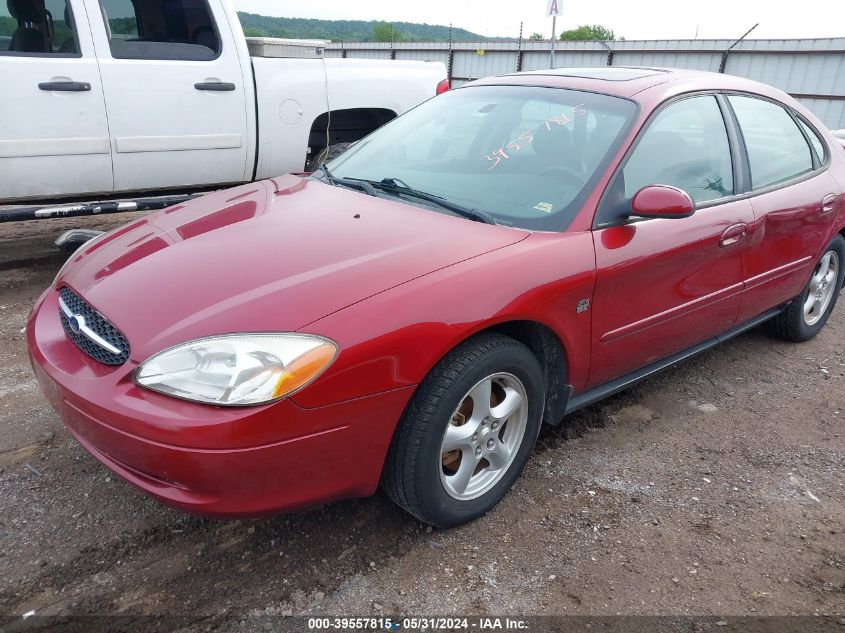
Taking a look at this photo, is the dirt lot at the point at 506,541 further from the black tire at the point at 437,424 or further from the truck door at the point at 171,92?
the truck door at the point at 171,92

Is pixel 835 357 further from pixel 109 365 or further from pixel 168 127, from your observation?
pixel 168 127

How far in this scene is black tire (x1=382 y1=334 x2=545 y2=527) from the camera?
221cm

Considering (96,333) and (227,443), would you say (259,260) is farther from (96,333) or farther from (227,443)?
(227,443)

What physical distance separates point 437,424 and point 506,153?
1397 millimetres

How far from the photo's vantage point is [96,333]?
225cm

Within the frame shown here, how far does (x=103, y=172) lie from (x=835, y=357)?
4.97m

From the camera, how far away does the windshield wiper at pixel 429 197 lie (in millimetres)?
2682

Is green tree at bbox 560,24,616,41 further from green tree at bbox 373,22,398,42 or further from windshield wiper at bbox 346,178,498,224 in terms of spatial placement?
windshield wiper at bbox 346,178,498,224

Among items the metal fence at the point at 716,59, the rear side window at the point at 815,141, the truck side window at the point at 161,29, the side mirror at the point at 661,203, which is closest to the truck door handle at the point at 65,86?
the truck side window at the point at 161,29

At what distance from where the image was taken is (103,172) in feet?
15.2

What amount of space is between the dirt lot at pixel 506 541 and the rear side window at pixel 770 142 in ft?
4.49

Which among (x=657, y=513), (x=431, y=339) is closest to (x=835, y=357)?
(x=657, y=513)

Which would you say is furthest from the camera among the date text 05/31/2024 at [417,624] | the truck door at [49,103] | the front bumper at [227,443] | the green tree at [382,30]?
the green tree at [382,30]

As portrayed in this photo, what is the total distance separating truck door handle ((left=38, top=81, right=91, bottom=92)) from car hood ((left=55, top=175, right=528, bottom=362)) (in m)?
1.90
